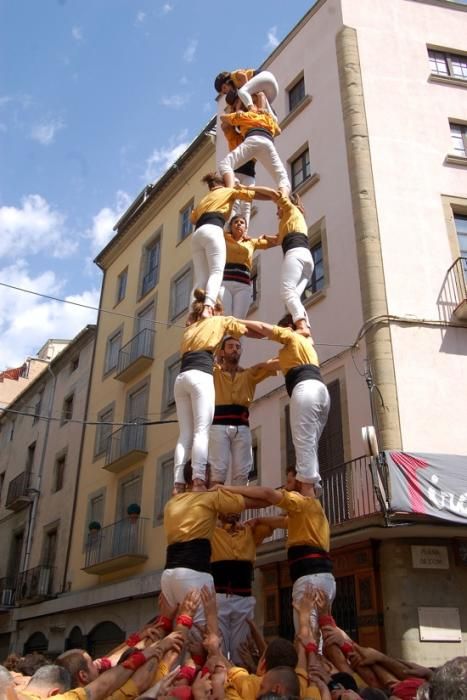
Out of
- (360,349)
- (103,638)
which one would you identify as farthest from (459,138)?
(103,638)

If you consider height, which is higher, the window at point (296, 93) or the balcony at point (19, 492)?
the window at point (296, 93)

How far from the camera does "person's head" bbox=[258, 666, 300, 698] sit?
3322mm

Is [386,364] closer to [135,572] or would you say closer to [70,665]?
[70,665]

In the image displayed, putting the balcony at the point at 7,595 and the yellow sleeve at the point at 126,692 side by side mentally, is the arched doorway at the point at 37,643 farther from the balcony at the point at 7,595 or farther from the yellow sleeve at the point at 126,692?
the yellow sleeve at the point at 126,692

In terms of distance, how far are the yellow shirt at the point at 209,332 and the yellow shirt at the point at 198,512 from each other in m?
1.36

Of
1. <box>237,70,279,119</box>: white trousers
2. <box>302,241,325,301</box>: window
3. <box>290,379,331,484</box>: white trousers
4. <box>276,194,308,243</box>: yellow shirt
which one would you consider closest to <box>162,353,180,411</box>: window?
<box>302,241,325,301</box>: window

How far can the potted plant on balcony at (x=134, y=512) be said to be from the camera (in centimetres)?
1747

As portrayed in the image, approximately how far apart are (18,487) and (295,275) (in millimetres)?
22318

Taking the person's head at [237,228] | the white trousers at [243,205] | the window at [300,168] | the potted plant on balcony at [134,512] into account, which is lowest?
the potted plant on balcony at [134,512]

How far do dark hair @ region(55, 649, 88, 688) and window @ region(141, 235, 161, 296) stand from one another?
18.0 m

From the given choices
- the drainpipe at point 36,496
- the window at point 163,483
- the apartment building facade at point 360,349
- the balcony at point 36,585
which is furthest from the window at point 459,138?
the drainpipe at point 36,496

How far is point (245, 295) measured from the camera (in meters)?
7.66

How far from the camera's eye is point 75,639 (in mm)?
19312

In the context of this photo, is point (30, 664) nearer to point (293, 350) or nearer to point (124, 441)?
point (293, 350)
